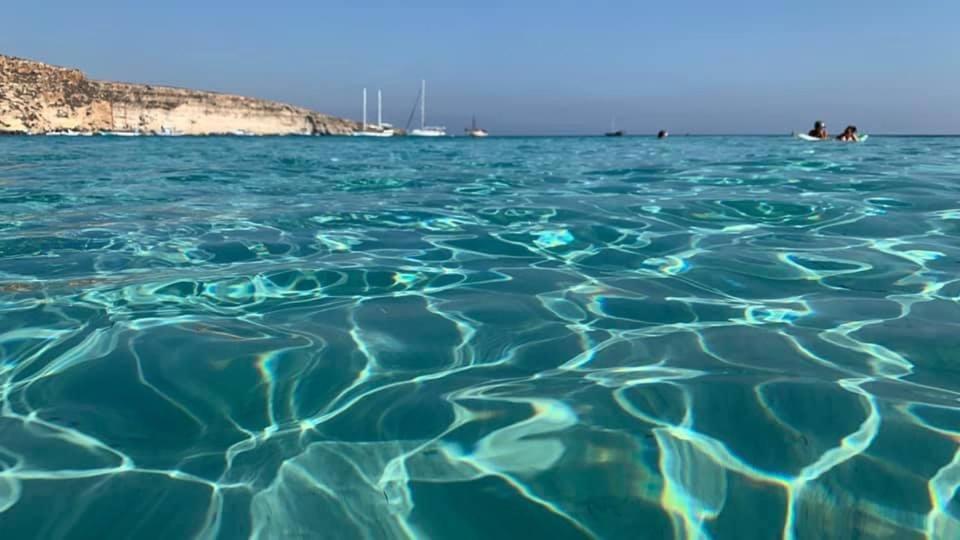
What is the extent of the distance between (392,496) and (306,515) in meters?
0.16

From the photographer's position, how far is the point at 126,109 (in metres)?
68.9

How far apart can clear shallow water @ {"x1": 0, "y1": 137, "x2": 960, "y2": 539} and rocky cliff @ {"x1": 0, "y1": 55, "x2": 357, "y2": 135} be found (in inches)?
2455

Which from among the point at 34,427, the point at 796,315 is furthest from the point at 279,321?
the point at 796,315

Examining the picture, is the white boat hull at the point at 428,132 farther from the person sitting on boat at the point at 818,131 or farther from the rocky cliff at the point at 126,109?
the person sitting on boat at the point at 818,131

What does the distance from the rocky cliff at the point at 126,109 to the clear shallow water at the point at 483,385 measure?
62.4 meters

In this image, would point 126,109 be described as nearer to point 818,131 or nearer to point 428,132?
point 428,132

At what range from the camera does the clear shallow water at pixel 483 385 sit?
3.71 feet

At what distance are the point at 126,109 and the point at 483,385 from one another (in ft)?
263

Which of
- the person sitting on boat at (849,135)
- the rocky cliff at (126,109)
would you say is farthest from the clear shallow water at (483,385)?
the rocky cliff at (126,109)

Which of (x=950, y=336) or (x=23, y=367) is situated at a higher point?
(x=950, y=336)

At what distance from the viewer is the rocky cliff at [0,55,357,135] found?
2076 inches

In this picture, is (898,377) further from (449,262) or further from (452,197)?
(452,197)

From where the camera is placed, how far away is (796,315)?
86.4 inches

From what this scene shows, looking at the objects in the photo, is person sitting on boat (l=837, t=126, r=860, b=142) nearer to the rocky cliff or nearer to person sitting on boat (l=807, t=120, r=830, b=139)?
person sitting on boat (l=807, t=120, r=830, b=139)
